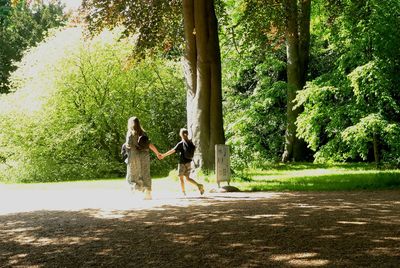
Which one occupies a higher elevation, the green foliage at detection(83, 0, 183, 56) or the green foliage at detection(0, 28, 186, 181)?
the green foliage at detection(83, 0, 183, 56)

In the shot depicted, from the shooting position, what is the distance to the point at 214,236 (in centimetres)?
671

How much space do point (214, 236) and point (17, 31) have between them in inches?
1640

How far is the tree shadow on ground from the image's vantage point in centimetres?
559

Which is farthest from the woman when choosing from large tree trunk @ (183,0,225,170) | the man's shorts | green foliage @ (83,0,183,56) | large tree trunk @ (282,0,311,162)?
large tree trunk @ (282,0,311,162)

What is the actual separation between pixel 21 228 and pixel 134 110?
56.9 ft

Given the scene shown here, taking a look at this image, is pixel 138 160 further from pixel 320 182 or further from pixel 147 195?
pixel 320 182

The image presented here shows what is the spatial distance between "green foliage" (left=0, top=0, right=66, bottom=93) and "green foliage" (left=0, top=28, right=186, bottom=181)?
16.5 metres

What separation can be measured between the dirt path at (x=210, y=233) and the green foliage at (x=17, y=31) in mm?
32925

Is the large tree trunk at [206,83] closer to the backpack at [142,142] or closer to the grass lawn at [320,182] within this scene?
the grass lawn at [320,182]

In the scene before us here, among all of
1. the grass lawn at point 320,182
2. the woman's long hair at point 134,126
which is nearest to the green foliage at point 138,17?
the grass lawn at point 320,182

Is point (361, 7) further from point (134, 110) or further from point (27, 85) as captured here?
point (27, 85)

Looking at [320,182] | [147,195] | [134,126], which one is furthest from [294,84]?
[147,195]

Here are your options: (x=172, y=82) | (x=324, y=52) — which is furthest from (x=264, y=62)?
(x=172, y=82)

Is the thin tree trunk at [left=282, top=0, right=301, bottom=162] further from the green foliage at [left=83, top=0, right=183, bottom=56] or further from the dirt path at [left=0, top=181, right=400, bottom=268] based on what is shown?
the dirt path at [left=0, top=181, right=400, bottom=268]
